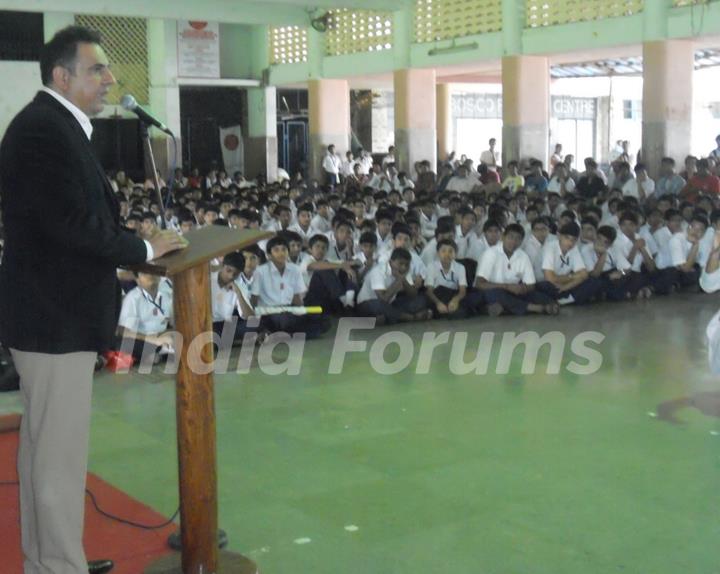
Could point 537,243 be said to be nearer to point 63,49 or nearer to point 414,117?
point 63,49

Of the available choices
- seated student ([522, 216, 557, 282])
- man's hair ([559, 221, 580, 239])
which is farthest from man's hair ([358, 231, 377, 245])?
man's hair ([559, 221, 580, 239])

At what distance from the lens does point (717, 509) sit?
10.9 ft

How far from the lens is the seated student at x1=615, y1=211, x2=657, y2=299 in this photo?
26.2ft

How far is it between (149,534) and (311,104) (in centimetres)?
1350

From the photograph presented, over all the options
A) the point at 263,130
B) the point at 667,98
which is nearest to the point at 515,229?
the point at 667,98

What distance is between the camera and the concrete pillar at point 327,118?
15.8 m

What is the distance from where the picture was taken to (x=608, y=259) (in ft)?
25.9

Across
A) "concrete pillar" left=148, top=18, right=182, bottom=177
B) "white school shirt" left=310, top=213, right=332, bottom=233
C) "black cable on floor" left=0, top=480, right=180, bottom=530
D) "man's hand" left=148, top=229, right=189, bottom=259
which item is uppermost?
"concrete pillar" left=148, top=18, right=182, bottom=177

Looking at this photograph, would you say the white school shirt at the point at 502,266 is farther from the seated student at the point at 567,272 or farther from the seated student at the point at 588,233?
the seated student at the point at 588,233

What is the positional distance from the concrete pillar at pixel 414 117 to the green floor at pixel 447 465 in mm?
8817

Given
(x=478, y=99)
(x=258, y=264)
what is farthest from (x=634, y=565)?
(x=478, y=99)

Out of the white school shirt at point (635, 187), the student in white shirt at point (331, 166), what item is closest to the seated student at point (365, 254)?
the white school shirt at point (635, 187)

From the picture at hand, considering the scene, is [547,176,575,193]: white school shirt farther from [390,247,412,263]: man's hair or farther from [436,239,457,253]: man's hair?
[390,247,412,263]: man's hair

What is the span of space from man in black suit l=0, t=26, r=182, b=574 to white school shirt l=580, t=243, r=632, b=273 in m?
5.92
